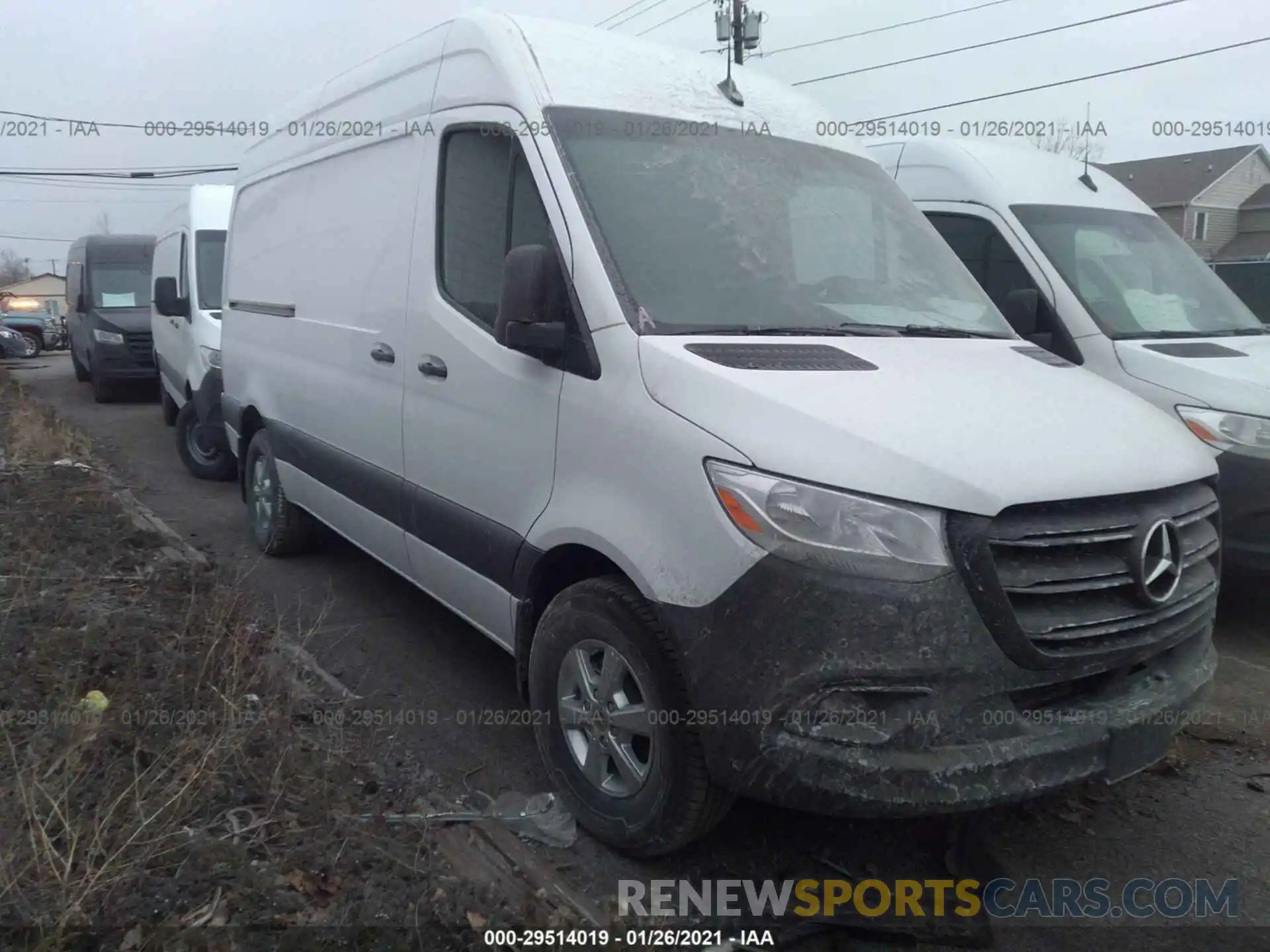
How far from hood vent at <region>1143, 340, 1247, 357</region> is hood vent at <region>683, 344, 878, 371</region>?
3022 millimetres

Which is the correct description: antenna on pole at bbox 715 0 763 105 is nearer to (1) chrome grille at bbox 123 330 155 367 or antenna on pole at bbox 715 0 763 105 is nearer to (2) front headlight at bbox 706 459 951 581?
(1) chrome grille at bbox 123 330 155 367

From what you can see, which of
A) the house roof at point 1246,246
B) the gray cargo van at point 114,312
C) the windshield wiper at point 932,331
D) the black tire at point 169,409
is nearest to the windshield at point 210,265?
the black tire at point 169,409

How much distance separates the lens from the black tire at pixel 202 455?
9.37 meters

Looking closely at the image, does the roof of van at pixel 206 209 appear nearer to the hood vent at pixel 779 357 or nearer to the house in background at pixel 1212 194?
the hood vent at pixel 779 357

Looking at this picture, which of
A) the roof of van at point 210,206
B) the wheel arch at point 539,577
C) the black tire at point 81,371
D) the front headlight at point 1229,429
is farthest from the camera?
the black tire at point 81,371

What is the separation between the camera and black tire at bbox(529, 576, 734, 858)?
117 inches

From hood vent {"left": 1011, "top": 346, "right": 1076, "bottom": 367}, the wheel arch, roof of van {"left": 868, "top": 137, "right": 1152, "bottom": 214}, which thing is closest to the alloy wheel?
→ the wheel arch

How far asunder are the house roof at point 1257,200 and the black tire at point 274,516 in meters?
42.8

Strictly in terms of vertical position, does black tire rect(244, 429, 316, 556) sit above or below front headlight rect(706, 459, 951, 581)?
below

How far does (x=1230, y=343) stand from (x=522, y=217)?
4.23m

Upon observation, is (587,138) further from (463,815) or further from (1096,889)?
(1096,889)

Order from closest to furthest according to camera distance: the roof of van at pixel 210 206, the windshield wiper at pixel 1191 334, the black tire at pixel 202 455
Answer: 1. the windshield wiper at pixel 1191 334
2. the black tire at pixel 202 455
3. the roof of van at pixel 210 206

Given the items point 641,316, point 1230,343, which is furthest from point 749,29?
point 641,316

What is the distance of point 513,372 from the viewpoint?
144 inches
